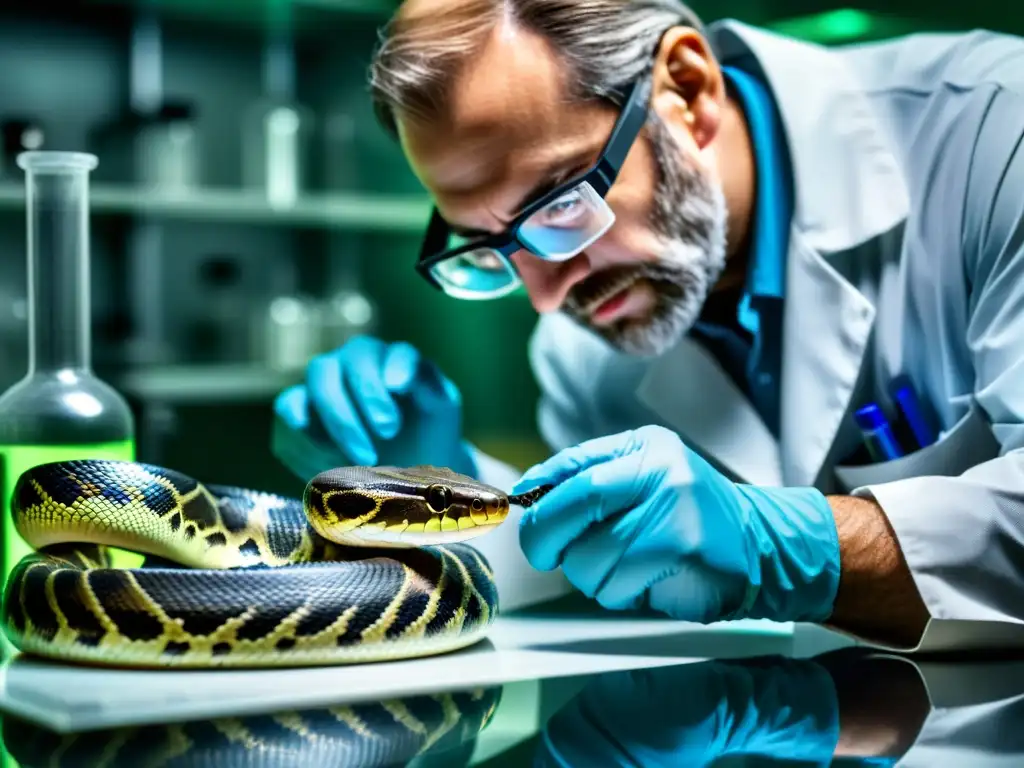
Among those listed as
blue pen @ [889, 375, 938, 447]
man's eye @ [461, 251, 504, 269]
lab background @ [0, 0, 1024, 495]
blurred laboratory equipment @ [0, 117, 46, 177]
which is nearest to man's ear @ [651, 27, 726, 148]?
man's eye @ [461, 251, 504, 269]

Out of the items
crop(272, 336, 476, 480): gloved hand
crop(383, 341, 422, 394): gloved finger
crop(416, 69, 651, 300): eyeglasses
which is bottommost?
crop(272, 336, 476, 480): gloved hand

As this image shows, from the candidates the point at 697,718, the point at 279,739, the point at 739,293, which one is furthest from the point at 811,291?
the point at 279,739

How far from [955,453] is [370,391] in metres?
0.60

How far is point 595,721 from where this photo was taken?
0.65 meters

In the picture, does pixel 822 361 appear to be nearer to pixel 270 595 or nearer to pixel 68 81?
pixel 270 595

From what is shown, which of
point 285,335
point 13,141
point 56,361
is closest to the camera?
point 56,361

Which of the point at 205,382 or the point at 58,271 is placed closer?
the point at 58,271

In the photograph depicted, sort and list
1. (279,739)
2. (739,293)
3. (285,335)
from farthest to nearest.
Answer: (285,335)
(739,293)
(279,739)

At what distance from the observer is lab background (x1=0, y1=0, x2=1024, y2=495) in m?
2.63

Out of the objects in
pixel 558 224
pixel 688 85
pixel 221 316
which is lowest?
pixel 221 316

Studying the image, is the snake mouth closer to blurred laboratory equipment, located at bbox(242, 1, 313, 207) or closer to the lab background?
the lab background

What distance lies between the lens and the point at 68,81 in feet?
8.87

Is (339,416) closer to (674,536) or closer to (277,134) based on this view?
(674,536)

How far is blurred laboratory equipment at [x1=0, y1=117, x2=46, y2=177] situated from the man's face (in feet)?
4.65
